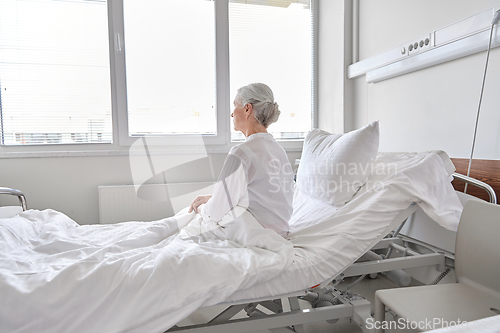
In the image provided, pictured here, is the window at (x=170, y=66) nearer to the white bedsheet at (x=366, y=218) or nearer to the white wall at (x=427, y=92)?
the white wall at (x=427, y=92)

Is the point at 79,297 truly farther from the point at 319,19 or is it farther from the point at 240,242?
the point at 319,19

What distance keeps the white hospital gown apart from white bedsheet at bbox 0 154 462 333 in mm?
72

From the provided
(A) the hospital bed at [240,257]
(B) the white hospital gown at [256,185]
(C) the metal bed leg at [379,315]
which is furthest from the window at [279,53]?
(C) the metal bed leg at [379,315]

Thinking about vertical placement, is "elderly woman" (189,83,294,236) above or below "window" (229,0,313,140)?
below

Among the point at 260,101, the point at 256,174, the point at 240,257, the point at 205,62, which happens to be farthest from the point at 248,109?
the point at 205,62

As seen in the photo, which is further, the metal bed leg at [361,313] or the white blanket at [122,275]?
the metal bed leg at [361,313]

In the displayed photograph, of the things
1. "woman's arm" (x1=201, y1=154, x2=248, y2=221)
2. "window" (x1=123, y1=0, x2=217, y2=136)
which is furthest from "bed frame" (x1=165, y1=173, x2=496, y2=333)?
"window" (x1=123, y1=0, x2=217, y2=136)

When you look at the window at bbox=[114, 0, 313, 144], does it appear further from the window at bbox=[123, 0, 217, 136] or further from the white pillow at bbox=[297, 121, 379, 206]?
the white pillow at bbox=[297, 121, 379, 206]

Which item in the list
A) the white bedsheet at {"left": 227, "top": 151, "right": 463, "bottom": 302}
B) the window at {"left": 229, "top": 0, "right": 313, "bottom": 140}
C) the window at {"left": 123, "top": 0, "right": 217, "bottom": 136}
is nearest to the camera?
the white bedsheet at {"left": 227, "top": 151, "right": 463, "bottom": 302}

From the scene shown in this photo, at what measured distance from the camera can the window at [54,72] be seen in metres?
2.62

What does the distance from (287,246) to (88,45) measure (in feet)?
8.05

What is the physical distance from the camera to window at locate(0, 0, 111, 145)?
262 centimetres

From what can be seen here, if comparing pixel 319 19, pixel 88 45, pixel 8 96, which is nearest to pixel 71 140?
pixel 8 96

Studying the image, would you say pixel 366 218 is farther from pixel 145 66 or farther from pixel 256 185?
pixel 145 66
